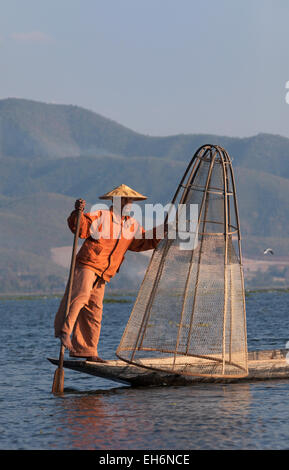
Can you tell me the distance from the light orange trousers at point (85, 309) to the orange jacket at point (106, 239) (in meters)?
0.19

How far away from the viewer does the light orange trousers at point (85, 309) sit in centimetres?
1446

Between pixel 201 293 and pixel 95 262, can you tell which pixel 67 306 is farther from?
pixel 201 293

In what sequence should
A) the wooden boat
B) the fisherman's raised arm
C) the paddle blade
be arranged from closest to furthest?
the fisherman's raised arm < the wooden boat < the paddle blade

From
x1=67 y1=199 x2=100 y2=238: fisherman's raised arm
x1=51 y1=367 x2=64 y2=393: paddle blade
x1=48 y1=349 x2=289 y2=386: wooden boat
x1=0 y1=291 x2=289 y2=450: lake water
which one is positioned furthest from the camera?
x1=51 y1=367 x2=64 y2=393: paddle blade

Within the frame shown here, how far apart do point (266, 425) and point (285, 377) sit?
13.1 feet

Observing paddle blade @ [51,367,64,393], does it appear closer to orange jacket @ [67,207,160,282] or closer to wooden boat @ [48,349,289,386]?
wooden boat @ [48,349,289,386]

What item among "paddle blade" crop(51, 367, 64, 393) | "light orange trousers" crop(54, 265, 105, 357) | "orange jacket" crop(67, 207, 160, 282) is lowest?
"paddle blade" crop(51, 367, 64, 393)

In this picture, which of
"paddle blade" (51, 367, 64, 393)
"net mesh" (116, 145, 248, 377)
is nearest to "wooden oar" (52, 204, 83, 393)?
"paddle blade" (51, 367, 64, 393)

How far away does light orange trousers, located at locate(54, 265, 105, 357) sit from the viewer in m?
14.5

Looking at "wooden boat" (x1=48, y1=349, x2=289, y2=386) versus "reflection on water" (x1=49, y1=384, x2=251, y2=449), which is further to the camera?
"wooden boat" (x1=48, y1=349, x2=289, y2=386)

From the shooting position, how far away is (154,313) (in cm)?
1548

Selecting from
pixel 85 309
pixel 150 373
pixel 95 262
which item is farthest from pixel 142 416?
pixel 95 262
